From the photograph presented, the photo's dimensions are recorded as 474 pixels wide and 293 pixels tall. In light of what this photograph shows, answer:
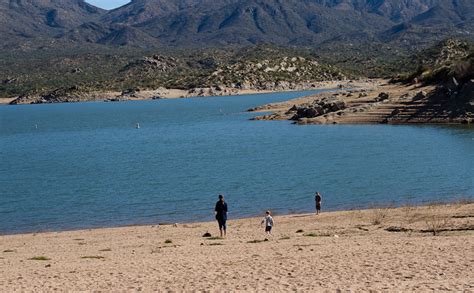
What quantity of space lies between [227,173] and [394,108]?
3644 cm

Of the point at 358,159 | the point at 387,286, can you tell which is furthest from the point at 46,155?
the point at 387,286

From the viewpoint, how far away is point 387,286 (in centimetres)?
1577

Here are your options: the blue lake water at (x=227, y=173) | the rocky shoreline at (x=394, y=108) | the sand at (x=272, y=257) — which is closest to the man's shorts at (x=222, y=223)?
the sand at (x=272, y=257)

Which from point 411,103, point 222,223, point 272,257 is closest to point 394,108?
point 411,103

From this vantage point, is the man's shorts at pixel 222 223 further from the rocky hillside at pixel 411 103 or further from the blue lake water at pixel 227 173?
the rocky hillside at pixel 411 103

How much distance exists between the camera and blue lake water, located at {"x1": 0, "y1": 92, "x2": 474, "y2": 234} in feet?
117

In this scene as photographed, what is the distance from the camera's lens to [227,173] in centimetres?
4822

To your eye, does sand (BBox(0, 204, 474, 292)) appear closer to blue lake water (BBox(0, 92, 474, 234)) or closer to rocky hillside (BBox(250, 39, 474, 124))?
blue lake water (BBox(0, 92, 474, 234))

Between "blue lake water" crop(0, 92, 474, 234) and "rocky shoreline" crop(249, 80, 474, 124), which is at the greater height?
"rocky shoreline" crop(249, 80, 474, 124)

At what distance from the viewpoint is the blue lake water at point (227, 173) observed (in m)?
35.6

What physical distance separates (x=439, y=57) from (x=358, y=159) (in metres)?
112

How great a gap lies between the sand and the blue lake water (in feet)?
17.9

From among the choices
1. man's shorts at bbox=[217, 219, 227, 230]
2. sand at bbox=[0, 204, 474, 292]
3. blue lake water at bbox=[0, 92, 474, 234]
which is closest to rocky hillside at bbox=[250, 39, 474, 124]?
blue lake water at bbox=[0, 92, 474, 234]

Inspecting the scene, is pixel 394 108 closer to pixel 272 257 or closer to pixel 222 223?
pixel 222 223
